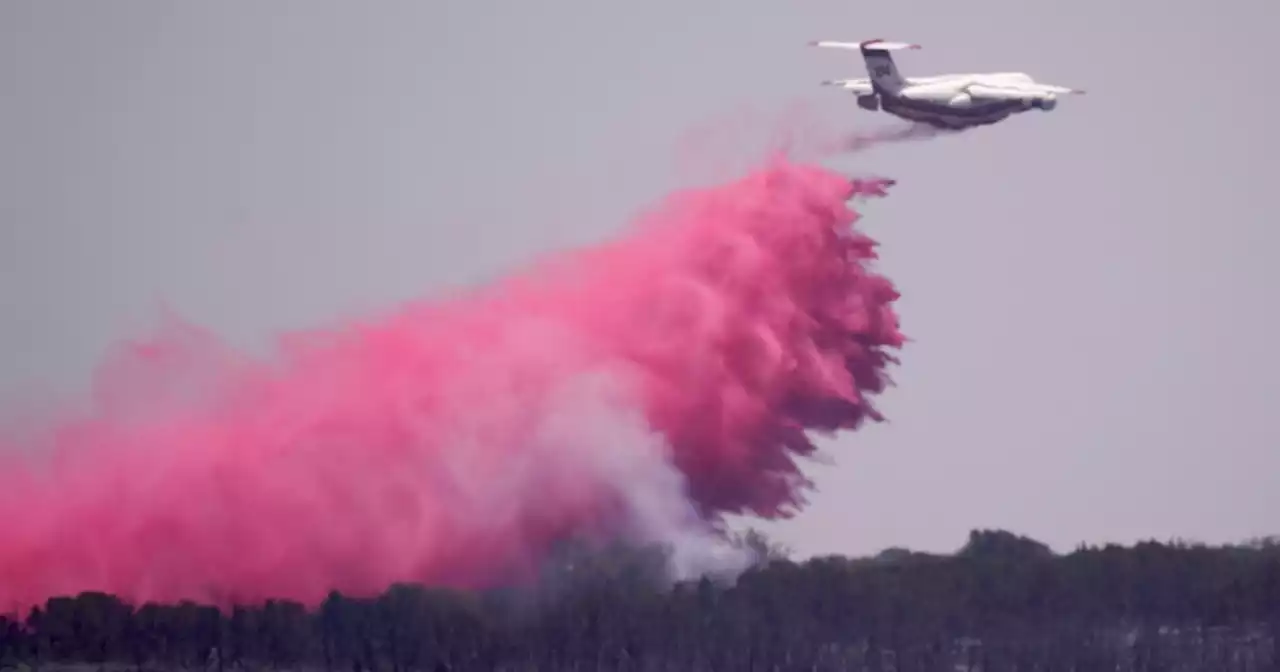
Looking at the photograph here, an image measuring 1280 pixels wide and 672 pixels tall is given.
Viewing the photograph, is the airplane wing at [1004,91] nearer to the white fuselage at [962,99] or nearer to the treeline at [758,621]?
the white fuselage at [962,99]

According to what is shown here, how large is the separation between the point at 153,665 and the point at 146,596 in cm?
423

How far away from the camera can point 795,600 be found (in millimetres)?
81375

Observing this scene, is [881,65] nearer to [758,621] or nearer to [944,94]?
[944,94]

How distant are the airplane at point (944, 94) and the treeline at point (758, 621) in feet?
41.8

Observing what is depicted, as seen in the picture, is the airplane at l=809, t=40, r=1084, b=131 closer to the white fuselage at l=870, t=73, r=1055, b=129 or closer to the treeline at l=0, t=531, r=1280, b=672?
the white fuselage at l=870, t=73, r=1055, b=129

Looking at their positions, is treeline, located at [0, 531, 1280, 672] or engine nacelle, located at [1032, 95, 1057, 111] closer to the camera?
engine nacelle, located at [1032, 95, 1057, 111]

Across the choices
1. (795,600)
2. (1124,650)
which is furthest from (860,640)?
(1124,650)

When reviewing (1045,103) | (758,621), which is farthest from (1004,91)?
(758,621)

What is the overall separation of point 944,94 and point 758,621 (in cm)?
1721

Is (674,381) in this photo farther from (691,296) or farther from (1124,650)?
(1124,650)

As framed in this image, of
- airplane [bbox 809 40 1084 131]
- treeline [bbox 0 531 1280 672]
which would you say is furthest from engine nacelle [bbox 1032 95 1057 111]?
treeline [bbox 0 531 1280 672]

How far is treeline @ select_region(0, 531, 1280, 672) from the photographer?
245ft

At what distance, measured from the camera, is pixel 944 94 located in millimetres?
70188

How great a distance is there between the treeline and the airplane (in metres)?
12.8
